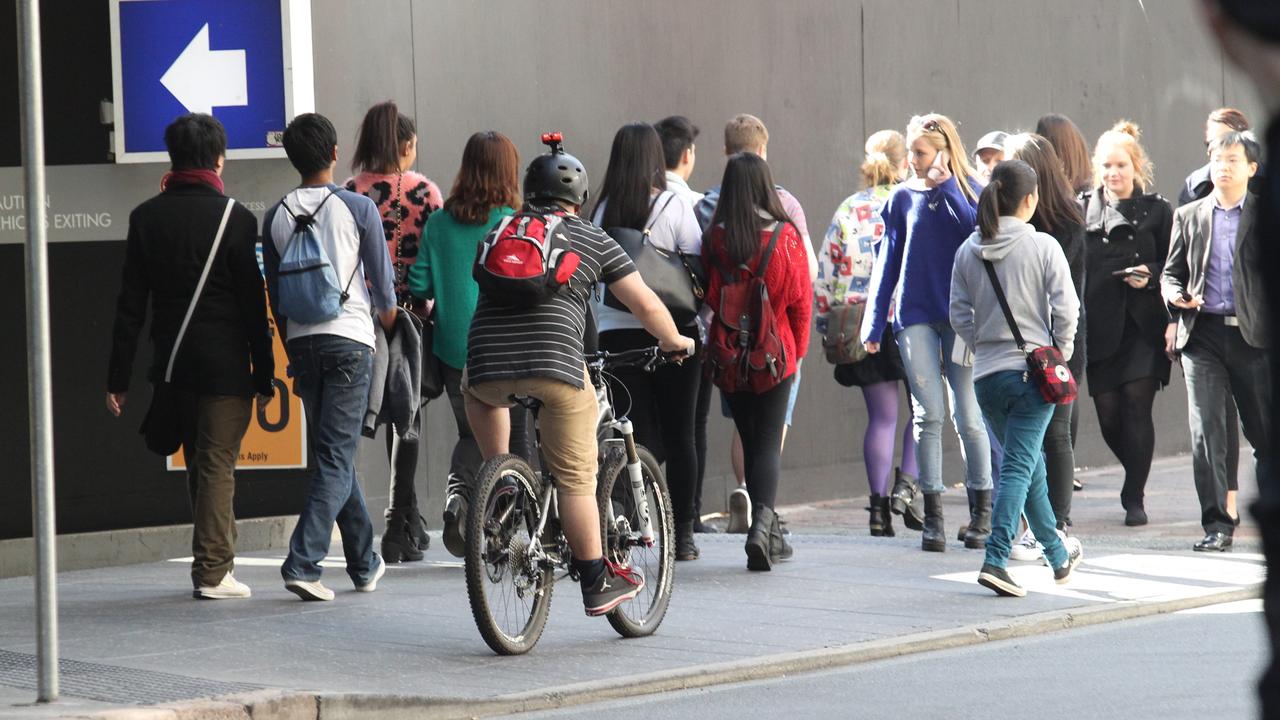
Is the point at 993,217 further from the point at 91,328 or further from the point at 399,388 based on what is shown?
the point at 91,328

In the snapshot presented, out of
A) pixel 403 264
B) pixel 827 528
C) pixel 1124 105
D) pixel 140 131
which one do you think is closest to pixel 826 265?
pixel 827 528

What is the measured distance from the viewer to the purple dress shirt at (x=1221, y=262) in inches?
390

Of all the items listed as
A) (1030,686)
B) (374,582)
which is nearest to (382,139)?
(374,582)

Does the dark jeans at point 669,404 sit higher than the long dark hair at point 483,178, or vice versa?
the long dark hair at point 483,178

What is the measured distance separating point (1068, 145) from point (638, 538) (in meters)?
4.45

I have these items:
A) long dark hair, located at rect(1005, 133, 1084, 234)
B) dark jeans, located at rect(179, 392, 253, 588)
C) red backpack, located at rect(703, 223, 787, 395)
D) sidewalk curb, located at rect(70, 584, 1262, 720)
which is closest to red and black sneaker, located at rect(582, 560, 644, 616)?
sidewalk curb, located at rect(70, 584, 1262, 720)

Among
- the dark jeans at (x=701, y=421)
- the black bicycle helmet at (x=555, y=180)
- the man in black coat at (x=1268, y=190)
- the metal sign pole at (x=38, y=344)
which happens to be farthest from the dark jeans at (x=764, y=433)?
the man in black coat at (x=1268, y=190)

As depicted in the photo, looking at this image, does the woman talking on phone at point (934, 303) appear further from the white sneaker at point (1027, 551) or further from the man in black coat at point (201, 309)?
the man in black coat at point (201, 309)

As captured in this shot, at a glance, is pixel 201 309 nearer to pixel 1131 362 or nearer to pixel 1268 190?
pixel 1131 362

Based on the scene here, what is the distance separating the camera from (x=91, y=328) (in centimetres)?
951

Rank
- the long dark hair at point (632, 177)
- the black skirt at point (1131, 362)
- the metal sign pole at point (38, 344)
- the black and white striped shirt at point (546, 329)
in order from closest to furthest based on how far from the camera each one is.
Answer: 1. the metal sign pole at point (38, 344)
2. the black and white striped shirt at point (546, 329)
3. the long dark hair at point (632, 177)
4. the black skirt at point (1131, 362)

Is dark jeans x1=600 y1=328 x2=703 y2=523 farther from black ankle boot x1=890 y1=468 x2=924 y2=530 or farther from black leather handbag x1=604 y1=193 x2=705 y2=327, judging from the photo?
black ankle boot x1=890 y1=468 x2=924 y2=530

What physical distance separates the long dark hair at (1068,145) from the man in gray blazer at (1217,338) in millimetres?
686

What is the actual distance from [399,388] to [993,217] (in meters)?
2.77
